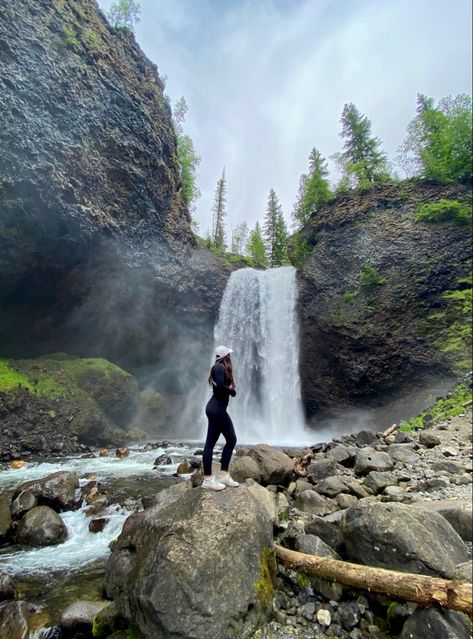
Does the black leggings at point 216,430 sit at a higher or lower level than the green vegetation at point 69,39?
lower

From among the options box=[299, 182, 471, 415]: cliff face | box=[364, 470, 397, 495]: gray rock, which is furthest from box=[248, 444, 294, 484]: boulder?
box=[299, 182, 471, 415]: cliff face

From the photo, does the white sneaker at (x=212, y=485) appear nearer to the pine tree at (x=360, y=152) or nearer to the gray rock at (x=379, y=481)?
the gray rock at (x=379, y=481)

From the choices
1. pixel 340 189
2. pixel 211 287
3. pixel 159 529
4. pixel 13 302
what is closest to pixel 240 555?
pixel 159 529

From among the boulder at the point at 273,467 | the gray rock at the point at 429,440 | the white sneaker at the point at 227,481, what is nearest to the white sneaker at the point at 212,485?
the white sneaker at the point at 227,481

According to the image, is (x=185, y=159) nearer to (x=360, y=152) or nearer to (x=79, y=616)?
(x=360, y=152)

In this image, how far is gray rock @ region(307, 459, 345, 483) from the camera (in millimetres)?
7621

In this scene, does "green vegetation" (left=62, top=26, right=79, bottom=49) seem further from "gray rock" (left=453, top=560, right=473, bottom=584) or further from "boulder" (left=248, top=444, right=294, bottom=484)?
"gray rock" (left=453, top=560, right=473, bottom=584)

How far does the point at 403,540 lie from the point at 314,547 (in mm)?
1175

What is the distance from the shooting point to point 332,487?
6492mm

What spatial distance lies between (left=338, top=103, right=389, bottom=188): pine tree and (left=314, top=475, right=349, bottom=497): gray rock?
24.0 metres

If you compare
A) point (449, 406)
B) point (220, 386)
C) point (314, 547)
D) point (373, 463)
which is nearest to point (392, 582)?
point (314, 547)

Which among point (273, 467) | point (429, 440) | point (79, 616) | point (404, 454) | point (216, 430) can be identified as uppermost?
point (216, 430)

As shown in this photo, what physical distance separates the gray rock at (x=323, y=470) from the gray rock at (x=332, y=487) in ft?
2.92

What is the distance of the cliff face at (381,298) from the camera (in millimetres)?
16906
